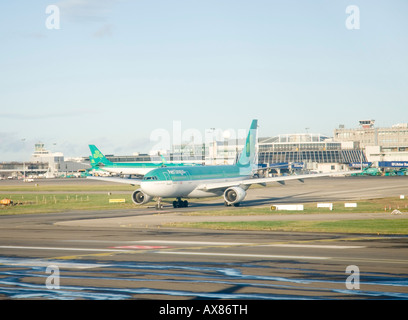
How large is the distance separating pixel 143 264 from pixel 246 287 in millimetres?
6848

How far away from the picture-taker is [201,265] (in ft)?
77.6

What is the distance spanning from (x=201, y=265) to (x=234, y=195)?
3816cm

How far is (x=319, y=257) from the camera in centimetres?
2525

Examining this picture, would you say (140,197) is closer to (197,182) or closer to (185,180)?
(185,180)

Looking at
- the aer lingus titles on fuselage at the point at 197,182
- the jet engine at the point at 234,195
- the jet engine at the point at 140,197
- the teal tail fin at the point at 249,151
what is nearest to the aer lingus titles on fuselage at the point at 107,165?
the teal tail fin at the point at 249,151

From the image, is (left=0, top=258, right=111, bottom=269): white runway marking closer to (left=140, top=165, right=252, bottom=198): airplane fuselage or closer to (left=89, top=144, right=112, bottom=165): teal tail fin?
(left=140, top=165, right=252, bottom=198): airplane fuselage

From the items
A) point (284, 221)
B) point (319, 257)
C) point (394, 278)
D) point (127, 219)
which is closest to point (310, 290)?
point (394, 278)

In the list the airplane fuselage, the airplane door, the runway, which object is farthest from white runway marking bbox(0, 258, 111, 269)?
the airplane door

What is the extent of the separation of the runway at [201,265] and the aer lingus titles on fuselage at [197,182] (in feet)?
63.1

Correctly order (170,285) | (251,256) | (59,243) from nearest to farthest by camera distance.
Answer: (170,285)
(251,256)
(59,243)

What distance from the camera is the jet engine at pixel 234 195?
200ft

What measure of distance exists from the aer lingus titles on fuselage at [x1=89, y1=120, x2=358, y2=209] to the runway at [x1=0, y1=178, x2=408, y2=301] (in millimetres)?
19218

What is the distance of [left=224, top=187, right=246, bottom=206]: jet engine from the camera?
61000 mm
